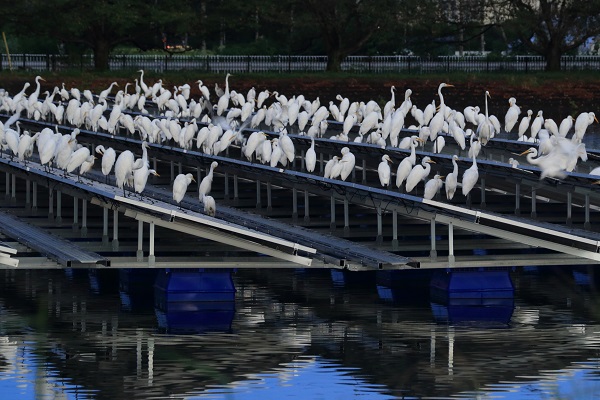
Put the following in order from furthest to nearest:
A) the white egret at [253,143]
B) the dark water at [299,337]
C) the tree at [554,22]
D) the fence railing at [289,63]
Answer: the fence railing at [289,63] → the tree at [554,22] → the white egret at [253,143] → the dark water at [299,337]

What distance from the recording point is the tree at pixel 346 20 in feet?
217

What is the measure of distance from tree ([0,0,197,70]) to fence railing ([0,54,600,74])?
6.38 feet

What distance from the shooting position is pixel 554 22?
6812 centimetres

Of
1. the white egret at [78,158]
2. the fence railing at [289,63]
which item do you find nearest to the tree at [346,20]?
the fence railing at [289,63]

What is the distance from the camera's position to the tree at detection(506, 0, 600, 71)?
64.4 metres

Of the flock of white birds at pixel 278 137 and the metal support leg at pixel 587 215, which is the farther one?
the metal support leg at pixel 587 215

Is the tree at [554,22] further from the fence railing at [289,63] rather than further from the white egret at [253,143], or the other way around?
the white egret at [253,143]

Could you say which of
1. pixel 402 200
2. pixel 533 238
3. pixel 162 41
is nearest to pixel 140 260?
pixel 402 200

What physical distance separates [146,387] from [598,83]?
1655 inches

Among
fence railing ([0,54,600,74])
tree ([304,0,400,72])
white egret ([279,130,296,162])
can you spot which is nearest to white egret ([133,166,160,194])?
white egret ([279,130,296,162])

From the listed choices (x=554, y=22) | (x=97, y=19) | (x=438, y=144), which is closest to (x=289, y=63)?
(x=97, y=19)

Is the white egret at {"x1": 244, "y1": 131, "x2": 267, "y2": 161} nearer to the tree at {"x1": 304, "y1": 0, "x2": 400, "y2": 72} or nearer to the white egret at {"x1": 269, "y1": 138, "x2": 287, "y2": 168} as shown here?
the white egret at {"x1": 269, "y1": 138, "x2": 287, "y2": 168}

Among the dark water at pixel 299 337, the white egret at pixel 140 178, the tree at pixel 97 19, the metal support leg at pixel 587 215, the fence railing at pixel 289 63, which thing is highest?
the tree at pixel 97 19

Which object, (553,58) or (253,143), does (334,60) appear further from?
(253,143)
